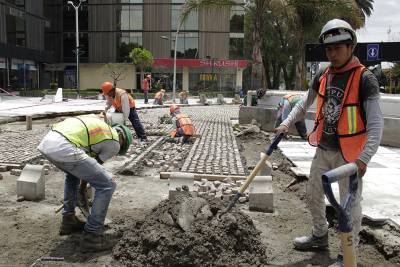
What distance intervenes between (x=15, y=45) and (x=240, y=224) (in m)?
43.6

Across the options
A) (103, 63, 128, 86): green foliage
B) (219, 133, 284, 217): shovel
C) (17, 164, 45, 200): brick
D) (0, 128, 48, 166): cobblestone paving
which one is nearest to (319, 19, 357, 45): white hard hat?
(219, 133, 284, 217): shovel

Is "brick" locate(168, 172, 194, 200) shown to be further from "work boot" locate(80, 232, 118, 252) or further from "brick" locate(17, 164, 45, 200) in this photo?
"brick" locate(17, 164, 45, 200)

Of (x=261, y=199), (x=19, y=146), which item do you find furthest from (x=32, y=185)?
(x=19, y=146)

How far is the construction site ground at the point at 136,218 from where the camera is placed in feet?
14.1

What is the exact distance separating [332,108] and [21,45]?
153ft

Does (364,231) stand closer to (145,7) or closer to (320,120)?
(320,120)

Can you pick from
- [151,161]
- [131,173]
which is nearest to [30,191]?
[131,173]

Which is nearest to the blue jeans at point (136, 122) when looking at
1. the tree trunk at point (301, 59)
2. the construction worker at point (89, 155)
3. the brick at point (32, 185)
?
the brick at point (32, 185)

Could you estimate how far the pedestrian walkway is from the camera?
18.0ft

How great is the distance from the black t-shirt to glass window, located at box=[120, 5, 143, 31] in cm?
5376

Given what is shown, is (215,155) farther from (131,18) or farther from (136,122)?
(131,18)

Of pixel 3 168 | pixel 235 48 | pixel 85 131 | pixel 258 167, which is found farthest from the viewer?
pixel 235 48

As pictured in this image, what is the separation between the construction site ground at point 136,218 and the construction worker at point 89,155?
22cm

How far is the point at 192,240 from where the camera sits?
13.0 feet
